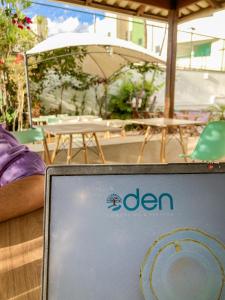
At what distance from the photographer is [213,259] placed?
503mm

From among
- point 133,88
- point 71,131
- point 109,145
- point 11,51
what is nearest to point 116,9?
point 11,51

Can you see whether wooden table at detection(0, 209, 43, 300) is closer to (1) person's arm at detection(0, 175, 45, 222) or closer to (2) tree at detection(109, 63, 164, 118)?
(1) person's arm at detection(0, 175, 45, 222)

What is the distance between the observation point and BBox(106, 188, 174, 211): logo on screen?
20.1 inches

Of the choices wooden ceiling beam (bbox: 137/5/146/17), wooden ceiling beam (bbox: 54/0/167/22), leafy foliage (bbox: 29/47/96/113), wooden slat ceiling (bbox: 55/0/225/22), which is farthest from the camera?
leafy foliage (bbox: 29/47/96/113)

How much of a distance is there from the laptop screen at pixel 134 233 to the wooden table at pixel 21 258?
0.13 meters

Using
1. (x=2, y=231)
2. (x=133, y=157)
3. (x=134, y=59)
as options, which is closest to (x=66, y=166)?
(x=2, y=231)

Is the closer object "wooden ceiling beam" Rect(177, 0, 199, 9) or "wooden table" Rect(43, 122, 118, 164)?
"wooden table" Rect(43, 122, 118, 164)

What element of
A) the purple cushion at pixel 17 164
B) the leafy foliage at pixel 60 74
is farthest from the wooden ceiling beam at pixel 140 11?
the purple cushion at pixel 17 164

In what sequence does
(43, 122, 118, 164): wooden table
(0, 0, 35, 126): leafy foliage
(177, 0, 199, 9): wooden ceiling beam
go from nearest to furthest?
(43, 122, 118, 164): wooden table, (0, 0, 35, 126): leafy foliage, (177, 0, 199, 9): wooden ceiling beam

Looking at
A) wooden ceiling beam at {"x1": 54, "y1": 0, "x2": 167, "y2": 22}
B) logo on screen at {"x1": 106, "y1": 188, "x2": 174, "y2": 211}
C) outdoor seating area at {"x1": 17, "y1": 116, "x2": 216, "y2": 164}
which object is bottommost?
outdoor seating area at {"x1": 17, "y1": 116, "x2": 216, "y2": 164}

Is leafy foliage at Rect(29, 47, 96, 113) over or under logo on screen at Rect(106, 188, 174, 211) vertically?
over

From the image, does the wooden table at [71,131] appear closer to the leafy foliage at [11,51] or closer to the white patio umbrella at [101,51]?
the white patio umbrella at [101,51]

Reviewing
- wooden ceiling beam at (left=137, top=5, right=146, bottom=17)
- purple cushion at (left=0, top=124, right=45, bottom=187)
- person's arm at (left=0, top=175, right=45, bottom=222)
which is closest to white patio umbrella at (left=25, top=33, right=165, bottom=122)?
wooden ceiling beam at (left=137, top=5, right=146, bottom=17)

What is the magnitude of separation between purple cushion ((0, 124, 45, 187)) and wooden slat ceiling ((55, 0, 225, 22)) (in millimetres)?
3347
